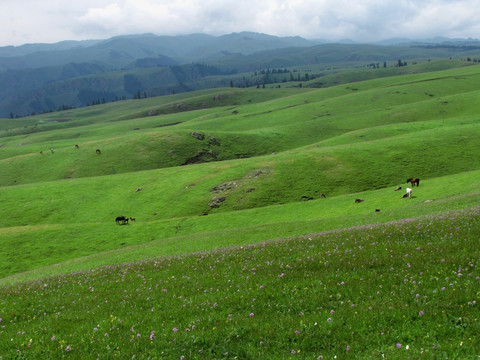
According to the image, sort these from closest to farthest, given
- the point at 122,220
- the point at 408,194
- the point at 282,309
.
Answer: the point at 282,309 < the point at 408,194 < the point at 122,220

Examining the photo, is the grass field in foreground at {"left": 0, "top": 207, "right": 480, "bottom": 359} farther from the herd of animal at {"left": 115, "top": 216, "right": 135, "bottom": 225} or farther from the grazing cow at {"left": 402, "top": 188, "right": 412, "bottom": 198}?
the herd of animal at {"left": 115, "top": 216, "right": 135, "bottom": 225}

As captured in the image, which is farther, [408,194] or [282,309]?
[408,194]

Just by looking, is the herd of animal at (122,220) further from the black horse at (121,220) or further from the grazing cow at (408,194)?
the grazing cow at (408,194)

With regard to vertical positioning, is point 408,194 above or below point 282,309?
below

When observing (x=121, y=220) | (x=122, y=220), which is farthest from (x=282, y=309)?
(x=121, y=220)

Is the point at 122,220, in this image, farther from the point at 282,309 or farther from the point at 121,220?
Result: the point at 282,309

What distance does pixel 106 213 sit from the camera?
259ft

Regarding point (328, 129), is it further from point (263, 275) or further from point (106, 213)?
point (263, 275)

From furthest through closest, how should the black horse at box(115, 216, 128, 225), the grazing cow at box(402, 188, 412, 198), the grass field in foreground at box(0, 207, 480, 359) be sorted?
the black horse at box(115, 216, 128, 225)
the grazing cow at box(402, 188, 412, 198)
the grass field in foreground at box(0, 207, 480, 359)

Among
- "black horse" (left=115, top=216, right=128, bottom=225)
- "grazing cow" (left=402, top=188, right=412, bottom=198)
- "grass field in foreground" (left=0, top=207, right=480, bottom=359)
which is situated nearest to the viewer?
"grass field in foreground" (left=0, top=207, right=480, bottom=359)

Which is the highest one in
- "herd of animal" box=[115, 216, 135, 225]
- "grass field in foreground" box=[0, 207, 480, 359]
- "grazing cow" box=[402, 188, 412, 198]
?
"grass field in foreground" box=[0, 207, 480, 359]

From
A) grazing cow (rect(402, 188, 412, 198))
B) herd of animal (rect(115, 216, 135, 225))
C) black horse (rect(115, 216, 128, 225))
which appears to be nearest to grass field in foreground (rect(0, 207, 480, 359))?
grazing cow (rect(402, 188, 412, 198))

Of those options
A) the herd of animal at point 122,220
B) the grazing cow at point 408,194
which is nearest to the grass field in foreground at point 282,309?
the grazing cow at point 408,194

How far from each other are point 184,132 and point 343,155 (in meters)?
85.9
